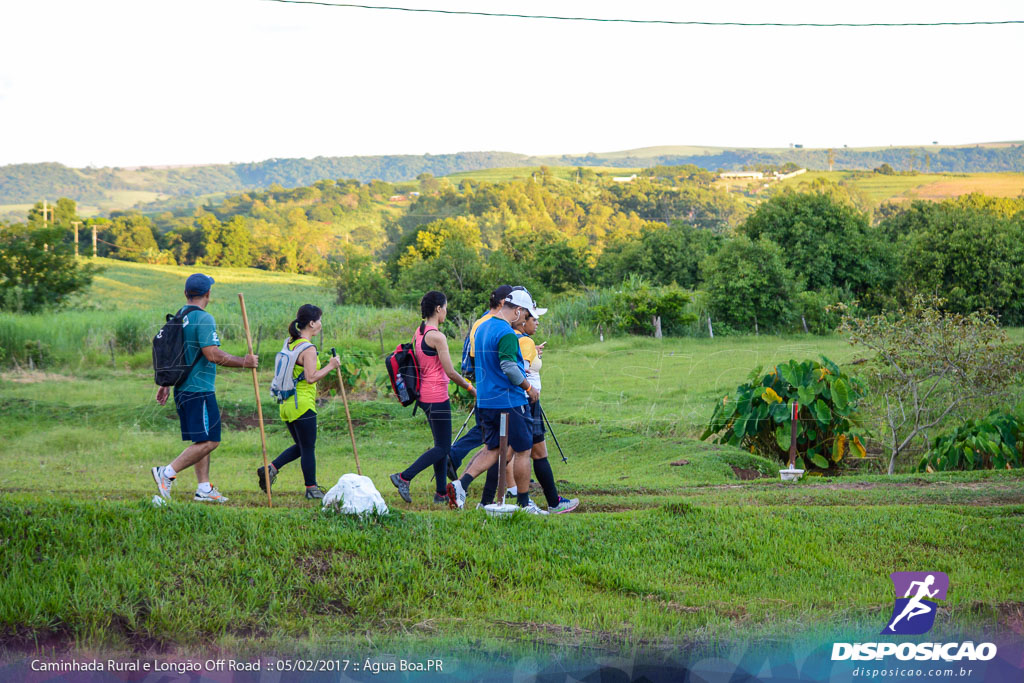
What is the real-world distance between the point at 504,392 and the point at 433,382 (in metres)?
0.79

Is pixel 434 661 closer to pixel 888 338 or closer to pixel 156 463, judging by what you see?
pixel 156 463

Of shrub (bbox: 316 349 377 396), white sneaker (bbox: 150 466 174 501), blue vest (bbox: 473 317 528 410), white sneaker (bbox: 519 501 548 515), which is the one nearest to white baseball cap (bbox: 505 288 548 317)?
blue vest (bbox: 473 317 528 410)

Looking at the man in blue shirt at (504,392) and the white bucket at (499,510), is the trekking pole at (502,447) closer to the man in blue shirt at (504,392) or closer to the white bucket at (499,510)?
the man in blue shirt at (504,392)

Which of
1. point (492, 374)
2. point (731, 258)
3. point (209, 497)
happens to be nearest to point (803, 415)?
point (492, 374)

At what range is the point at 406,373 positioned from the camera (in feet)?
25.0

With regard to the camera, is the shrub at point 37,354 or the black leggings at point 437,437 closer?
the black leggings at point 437,437

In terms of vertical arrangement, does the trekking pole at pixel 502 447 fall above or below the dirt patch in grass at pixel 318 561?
above

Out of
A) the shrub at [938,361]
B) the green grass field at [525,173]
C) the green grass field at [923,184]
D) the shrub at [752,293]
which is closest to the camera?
the shrub at [938,361]

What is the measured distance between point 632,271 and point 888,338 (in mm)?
32429

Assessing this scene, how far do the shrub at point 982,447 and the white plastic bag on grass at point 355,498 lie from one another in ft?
25.0

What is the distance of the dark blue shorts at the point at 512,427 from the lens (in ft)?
23.0

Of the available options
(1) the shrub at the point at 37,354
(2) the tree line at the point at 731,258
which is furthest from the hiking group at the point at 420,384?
(2) the tree line at the point at 731,258

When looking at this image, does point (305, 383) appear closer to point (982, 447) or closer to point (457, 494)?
A: point (457, 494)

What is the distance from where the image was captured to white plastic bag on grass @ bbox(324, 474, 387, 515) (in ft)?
20.9
